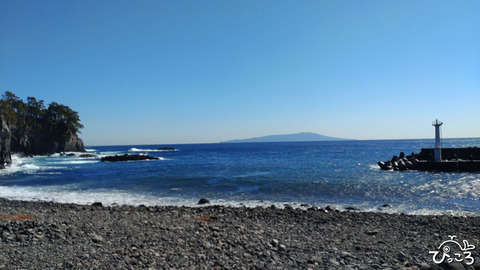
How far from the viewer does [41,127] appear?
85.4 meters

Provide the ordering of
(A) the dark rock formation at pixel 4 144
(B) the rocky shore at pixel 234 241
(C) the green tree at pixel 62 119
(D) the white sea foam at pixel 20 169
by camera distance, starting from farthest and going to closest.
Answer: (C) the green tree at pixel 62 119 < (A) the dark rock formation at pixel 4 144 < (D) the white sea foam at pixel 20 169 < (B) the rocky shore at pixel 234 241

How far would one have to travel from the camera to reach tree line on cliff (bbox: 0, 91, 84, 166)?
7344 cm

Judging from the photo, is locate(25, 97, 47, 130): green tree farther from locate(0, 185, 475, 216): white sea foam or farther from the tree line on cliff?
locate(0, 185, 475, 216): white sea foam

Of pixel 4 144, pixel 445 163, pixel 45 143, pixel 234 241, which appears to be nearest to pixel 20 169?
pixel 4 144

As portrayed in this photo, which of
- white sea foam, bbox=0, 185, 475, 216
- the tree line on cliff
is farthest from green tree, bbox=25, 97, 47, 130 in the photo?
white sea foam, bbox=0, 185, 475, 216

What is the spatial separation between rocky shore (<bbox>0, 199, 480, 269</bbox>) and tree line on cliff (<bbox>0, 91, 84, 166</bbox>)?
73572 millimetres

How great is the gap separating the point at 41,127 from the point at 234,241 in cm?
9609

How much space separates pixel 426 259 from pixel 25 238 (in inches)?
414

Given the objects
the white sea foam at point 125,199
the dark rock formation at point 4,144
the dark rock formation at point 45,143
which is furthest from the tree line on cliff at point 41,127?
the white sea foam at point 125,199

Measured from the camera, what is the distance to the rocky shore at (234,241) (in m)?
6.80

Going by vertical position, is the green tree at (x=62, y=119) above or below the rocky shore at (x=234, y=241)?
above

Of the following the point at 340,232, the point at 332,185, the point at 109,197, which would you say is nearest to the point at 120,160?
the point at 109,197

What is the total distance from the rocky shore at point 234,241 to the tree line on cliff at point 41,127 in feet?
241

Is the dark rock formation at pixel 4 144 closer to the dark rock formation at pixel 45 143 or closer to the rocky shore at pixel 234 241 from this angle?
the dark rock formation at pixel 45 143
